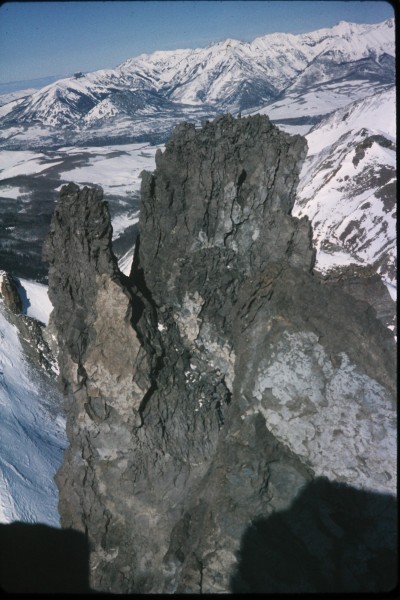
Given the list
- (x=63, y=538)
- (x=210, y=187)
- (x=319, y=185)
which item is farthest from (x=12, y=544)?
(x=319, y=185)

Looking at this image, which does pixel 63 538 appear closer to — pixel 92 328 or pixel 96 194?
pixel 92 328

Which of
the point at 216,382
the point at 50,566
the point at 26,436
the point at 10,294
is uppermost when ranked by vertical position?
the point at 216,382

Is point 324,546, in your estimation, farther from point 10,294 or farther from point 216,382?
point 10,294

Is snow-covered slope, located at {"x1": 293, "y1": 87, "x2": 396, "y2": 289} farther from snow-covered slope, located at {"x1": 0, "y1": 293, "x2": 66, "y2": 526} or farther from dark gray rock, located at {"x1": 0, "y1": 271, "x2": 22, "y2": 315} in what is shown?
dark gray rock, located at {"x1": 0, "y1": 271, "x2": 22, "y2": 315}

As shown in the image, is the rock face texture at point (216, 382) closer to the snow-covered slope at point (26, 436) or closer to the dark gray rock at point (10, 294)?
the snow-covered slope at point (26, 436)

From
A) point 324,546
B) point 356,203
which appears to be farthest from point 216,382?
point 356,203

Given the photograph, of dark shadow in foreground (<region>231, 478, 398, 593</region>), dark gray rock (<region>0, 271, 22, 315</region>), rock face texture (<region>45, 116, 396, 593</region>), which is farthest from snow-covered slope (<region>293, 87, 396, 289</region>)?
dark shadow in foreground (<region>231, 478, 398, 593</region>)
